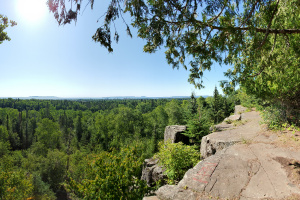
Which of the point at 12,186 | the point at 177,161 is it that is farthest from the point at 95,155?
the point at 12,186

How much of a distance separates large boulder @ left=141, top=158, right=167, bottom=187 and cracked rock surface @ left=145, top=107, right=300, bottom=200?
162 inches

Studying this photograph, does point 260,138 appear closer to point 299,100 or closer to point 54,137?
point 299,100

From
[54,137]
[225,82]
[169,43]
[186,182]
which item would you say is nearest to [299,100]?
[225,82]

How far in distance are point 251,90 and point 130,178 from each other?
6.18 m

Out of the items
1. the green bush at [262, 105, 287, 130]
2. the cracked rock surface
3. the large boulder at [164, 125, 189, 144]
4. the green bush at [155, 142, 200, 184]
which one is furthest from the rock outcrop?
the green bush at [262, 105, 287, 130]

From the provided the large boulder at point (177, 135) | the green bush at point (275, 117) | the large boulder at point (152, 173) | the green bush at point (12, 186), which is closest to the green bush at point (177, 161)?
the large boulder at point (152, 173)

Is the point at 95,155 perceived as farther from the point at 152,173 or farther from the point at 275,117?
the point at 275,117

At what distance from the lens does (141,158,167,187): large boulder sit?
8.57 metres

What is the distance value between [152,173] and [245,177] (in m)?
6.28

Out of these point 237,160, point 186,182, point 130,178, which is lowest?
point 130,178

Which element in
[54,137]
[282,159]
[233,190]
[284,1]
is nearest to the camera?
[284,1]

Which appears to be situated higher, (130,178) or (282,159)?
(282,159)

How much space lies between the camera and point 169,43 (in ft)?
11.4

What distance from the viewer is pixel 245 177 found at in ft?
13.1
